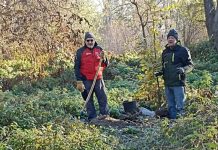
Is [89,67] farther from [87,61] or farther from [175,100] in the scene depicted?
[175,100]

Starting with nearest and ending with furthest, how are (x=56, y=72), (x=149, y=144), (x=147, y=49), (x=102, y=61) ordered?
(x=149, y=144) < (x=102, y=61) < (x=147, y=49) < (x=56, y=72)

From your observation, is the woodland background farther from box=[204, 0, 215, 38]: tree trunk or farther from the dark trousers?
the dark trousers

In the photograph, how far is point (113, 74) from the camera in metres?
20.2

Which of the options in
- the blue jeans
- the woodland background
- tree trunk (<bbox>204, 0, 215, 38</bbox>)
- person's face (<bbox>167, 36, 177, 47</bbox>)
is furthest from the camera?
tree trunk (<bbox>204, 0, 215, 38</bbox>)

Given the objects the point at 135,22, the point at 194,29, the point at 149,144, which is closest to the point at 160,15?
the point at 149,144

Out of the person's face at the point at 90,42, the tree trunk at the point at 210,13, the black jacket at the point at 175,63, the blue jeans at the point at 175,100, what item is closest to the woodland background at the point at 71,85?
the tree trunk at the point at 210,13

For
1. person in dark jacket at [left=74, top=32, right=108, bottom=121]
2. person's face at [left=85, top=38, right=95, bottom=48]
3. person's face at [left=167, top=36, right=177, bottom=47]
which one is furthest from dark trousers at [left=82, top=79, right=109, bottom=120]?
person's face at [left=167, top=36, right=177, bottom=47]

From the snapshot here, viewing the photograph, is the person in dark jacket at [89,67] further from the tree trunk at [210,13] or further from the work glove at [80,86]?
the tree trunk at [210,13]

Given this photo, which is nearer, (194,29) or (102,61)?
(102,61)

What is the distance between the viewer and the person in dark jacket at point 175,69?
349 inches

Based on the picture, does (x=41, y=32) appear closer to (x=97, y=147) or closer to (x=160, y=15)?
(x=160, y=15)

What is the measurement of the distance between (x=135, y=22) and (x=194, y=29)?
19.4 feet

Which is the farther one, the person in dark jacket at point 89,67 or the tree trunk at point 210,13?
the tree trunk at point 210,13

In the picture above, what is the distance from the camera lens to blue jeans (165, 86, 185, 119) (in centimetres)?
898
